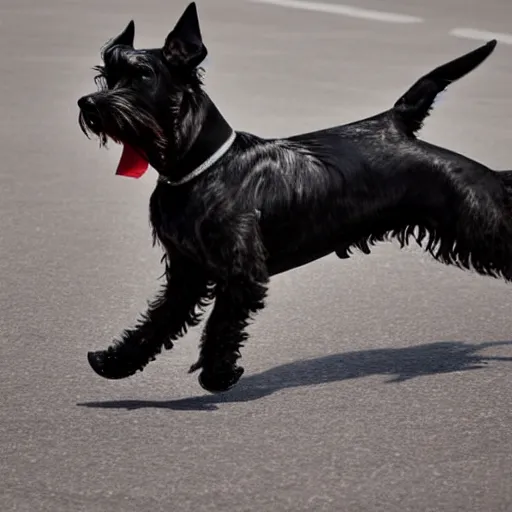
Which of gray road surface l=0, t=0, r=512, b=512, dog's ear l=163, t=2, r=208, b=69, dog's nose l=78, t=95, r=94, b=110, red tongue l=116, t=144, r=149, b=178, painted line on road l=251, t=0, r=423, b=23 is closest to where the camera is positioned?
gray road surface l=0, t=0, r=512, b=512

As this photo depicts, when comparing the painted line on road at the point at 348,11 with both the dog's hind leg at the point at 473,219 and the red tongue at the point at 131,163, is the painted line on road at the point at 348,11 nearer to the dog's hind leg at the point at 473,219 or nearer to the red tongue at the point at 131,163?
the dog's hind leg at the point at 473,219

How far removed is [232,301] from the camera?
20.5 ft

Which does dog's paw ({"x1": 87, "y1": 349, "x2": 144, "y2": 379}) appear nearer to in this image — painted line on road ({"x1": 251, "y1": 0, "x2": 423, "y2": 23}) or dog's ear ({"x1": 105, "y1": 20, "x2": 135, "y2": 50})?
dog's ear ({"x1": 105, "y1": 20, "x2": 135, "y2": 50})

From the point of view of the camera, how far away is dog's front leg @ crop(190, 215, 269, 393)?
6152 mm

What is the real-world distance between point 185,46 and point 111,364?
4.31 ft

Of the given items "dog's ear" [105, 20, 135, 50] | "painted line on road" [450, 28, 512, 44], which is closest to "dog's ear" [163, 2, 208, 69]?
"dog's ear" [105, 20, 135, 50]

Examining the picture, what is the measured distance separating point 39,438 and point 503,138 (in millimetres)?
6208

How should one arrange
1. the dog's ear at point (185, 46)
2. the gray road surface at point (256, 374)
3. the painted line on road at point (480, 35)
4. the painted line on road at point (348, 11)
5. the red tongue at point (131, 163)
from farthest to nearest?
the painted line on road at point (348, 11) < the painted line on road at point (480, 35) < the red tongue at point (131, 163) < the dog's ear at point (185, 46) < the gray road surface at point (256, 374)

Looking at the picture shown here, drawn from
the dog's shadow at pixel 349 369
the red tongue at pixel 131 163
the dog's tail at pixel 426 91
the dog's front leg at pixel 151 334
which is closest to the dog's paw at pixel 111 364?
the dog's front leg at pixel 151 334

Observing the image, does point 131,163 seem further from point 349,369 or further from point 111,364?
point 349,369

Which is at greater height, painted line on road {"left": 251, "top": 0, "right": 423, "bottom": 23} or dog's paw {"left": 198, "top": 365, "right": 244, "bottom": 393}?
dog's paw {"left": 198, "top": 365, "right": 244, "bottom": 393}

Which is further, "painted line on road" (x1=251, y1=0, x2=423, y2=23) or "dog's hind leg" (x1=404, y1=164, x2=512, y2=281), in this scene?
"painted line on road" (x1=251, y1=0, x2=423, y2=23)

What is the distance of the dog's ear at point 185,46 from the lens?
19.5 feet

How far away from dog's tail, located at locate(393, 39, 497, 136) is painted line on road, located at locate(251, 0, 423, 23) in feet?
34.1
